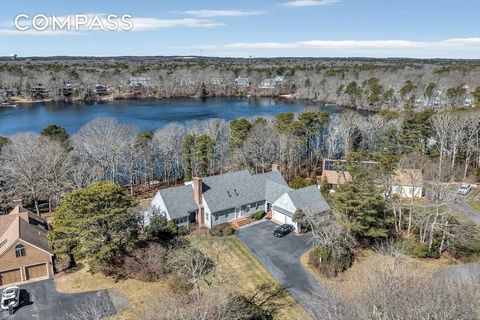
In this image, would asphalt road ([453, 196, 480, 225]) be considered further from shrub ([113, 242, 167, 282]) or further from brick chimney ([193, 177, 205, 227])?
shrub ([113, 242, 167, 282])

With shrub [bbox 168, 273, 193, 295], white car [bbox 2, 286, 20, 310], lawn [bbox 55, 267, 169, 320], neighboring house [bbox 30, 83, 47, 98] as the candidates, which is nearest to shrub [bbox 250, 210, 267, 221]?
shrub [bbox 168, 273, 193, 295]

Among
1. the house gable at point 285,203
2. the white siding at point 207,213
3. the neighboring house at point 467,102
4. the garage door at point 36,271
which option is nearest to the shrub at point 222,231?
the white siding at point 207,213

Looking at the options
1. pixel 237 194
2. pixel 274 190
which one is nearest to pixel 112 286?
pixel 237 194

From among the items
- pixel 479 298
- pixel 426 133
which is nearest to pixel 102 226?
pixel 479 298

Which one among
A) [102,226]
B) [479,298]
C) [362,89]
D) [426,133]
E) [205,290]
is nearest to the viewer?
[479,298]

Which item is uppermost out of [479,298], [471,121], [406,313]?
[471,121]

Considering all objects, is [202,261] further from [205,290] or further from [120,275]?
[120,275]

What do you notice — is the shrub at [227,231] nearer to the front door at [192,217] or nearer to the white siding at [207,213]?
the white siding at [207,213]

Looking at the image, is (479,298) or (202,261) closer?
(479,298)
